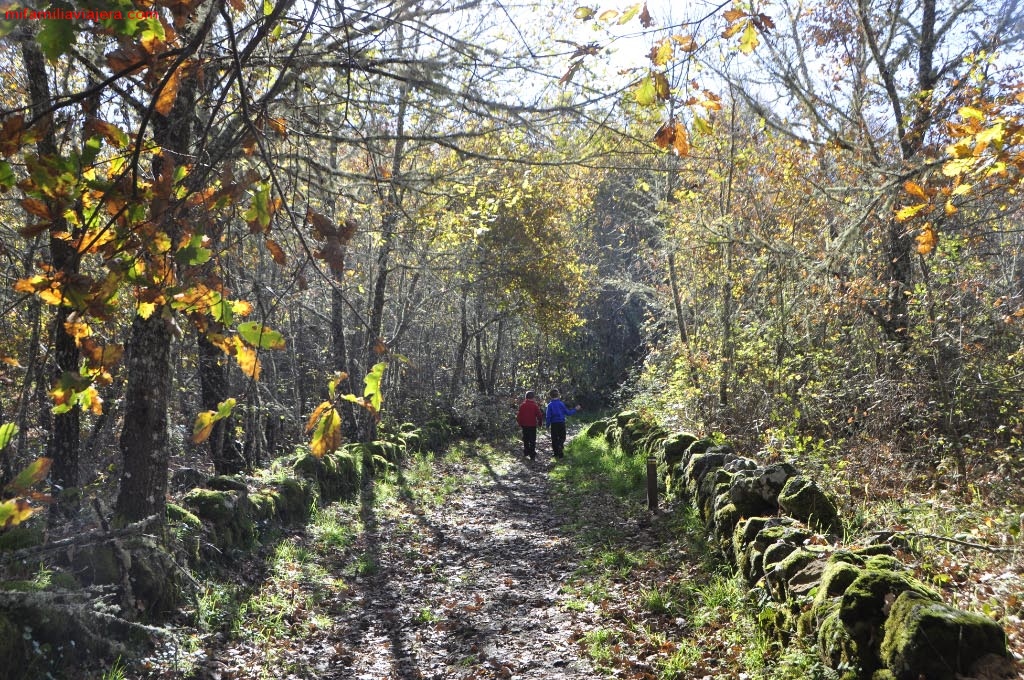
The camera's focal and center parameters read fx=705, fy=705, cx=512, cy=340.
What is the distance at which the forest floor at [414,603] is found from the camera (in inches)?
222

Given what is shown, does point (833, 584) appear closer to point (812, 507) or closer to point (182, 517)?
point (812, 507)

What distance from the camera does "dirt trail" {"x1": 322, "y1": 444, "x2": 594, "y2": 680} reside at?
573 centimetres

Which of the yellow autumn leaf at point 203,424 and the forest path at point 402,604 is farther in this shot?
the forest path at point 402,604

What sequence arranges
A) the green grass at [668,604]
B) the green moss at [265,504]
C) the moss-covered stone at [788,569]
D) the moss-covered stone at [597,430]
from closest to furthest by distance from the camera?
the green grass at [668,604] → the moss-covered stone at [788,569] → the green moss at [265,504] → the moss-covered stone at [597,430]

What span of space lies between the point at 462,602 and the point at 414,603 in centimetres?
50

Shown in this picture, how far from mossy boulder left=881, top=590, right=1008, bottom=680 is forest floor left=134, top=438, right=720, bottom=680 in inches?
78.1

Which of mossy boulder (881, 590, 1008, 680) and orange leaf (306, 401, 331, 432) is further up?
orange leaf (306, 401, 331, 432)

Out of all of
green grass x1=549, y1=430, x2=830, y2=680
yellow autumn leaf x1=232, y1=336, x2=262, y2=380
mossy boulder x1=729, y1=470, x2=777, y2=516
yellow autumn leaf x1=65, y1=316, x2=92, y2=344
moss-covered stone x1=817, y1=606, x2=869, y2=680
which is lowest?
green grass x1=549, y1=430, x2=830, y2=680

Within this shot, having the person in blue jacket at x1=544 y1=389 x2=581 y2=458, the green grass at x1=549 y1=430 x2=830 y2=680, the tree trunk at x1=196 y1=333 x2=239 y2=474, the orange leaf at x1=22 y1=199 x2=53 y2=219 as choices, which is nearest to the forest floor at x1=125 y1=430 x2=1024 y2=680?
the green grass at x1=549 y1=430 x2=830 y2=680

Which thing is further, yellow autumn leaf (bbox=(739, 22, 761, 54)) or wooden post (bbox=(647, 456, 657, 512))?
wooden post (bbox=(647, 456, 657, 512))

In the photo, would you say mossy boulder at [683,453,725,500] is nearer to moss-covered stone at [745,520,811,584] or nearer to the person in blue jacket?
moss-covered stone at [745,520,811,584]

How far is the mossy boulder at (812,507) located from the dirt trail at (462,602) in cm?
223

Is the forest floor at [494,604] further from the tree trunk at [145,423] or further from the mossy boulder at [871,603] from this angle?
the tree trunk at [145,423]

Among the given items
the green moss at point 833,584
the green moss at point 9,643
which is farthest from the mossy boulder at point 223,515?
the green moss at point 833,584
